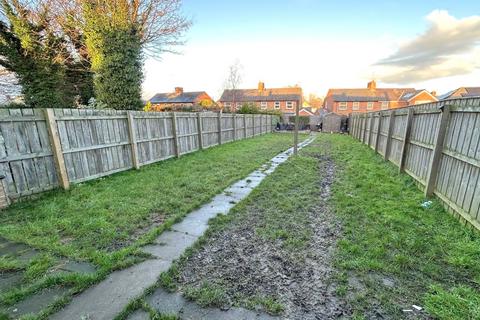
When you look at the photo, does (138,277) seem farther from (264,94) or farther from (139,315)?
(264,94)

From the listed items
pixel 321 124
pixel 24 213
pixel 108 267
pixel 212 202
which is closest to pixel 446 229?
pixel 212 202

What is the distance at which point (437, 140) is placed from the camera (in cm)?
406

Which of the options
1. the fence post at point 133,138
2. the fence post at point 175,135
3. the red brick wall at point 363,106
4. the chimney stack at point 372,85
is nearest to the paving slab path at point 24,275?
the fence post at point 133,138

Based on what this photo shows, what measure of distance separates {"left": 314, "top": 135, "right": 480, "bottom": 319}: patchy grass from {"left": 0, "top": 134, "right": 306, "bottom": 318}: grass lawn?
2550 mm

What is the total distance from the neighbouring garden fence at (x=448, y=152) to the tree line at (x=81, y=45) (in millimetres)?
9928

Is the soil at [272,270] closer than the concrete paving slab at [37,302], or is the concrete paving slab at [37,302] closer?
the concrete paving slab at [37,302]

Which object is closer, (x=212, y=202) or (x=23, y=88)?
(x=212, y=202)

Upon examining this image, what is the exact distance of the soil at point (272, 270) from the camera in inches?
79.9

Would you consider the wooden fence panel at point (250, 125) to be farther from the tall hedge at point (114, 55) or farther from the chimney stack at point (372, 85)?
the chimney stack at point (372, 85)

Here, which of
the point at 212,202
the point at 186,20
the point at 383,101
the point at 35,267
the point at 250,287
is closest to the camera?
the point at 250,287

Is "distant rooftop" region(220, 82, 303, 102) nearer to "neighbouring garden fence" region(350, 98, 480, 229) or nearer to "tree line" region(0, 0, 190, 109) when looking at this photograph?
"tree line" region(0, 0, 190, 109)

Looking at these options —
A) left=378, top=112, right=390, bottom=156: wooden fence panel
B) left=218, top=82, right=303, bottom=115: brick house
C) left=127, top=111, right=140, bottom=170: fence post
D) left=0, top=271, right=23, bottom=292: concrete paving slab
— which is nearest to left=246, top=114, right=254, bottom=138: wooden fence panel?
left=378, top=112, right=390, bottom=156: wooden fence panel

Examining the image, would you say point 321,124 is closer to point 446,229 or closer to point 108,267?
point 446,229

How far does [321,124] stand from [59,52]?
24.9m
